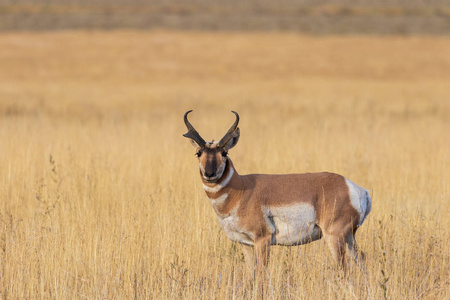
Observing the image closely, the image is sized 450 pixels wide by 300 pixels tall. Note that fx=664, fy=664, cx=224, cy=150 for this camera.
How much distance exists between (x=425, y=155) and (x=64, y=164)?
606 centimetres

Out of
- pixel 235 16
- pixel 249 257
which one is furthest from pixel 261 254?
pixel 235 16

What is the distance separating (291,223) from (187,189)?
3.04 m

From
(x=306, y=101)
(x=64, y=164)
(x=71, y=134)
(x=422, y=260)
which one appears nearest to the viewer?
(x=422, y=260)

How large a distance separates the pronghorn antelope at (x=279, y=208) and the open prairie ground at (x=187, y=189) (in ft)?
0.88

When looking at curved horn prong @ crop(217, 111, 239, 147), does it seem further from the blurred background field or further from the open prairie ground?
the blurred background field

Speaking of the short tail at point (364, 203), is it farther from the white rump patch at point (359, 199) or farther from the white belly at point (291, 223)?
the white belly at point (291, 223)

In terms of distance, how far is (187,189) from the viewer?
8.28 meters

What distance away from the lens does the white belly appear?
5410 mm

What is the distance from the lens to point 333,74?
3791 centimetres

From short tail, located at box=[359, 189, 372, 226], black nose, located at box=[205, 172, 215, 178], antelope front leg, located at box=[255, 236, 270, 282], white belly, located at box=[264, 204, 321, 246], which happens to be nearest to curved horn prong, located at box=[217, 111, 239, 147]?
black nose, located at box=[205, 172, 215, 178]

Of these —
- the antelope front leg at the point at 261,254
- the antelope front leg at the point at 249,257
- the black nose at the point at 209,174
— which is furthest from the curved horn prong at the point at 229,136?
the antelope front leg at the point at 249,257

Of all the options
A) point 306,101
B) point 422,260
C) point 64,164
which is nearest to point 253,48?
point 306,101

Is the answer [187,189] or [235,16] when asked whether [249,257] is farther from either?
[235,16]

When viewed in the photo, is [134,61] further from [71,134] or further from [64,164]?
[64,164]
